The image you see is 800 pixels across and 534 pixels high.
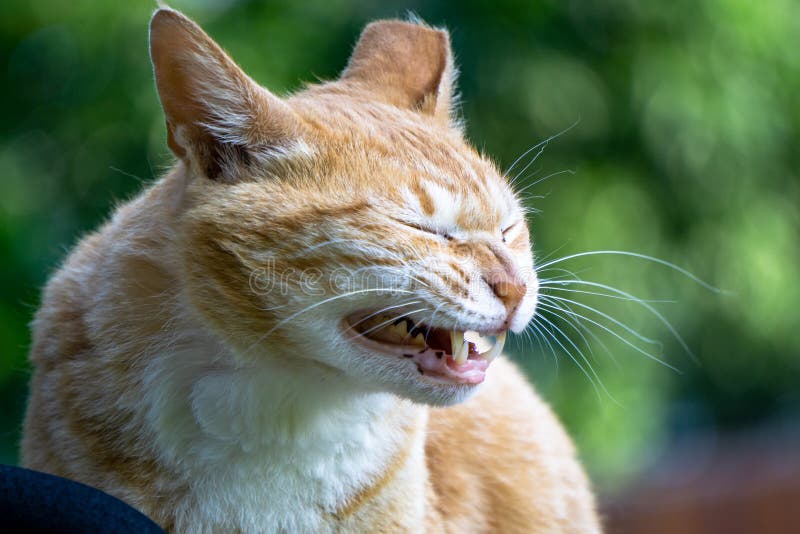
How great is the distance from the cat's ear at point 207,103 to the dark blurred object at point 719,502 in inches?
120

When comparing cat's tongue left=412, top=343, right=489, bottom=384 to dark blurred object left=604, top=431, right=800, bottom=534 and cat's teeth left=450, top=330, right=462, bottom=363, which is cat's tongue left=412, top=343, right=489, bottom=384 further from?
dark blurred object left=604, top=431, right=800, bottom=534

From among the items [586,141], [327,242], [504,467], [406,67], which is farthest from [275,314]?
[586,141]

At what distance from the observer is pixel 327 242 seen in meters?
1.53

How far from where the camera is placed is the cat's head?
1533 millimetres

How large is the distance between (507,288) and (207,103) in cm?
57

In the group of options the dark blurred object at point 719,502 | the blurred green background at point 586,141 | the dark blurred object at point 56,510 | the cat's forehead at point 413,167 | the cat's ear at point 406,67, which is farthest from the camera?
the dark blurred object at point 719,502

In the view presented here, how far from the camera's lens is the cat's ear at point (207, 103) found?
1513 mm

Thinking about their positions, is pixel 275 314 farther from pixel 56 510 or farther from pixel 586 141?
pixel 586 141

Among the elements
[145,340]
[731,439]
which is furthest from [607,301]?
[145,340]

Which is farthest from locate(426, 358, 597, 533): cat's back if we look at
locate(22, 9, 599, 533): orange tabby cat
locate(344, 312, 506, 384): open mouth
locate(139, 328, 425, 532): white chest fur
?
locate(344, 312, 506, 384): open mouth

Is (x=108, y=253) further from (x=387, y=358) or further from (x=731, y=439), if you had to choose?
(x=731, y=439)

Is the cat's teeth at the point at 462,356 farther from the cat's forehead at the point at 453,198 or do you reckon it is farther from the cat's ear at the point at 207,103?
the cat's ear at the point at 207,103

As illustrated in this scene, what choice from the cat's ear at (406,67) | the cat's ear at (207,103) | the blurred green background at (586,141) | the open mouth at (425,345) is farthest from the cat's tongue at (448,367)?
the blurred green background at (586,141)

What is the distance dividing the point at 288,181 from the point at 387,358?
1.13 ft
